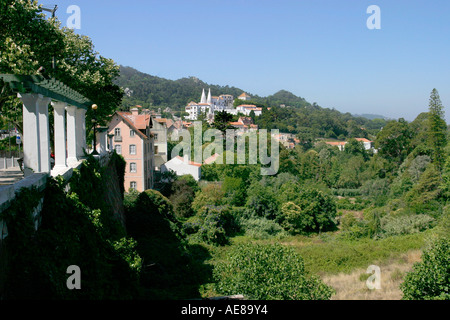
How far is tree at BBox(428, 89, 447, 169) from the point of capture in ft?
136

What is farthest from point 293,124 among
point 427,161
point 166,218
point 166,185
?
point 166,218

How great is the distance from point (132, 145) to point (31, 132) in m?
27.9

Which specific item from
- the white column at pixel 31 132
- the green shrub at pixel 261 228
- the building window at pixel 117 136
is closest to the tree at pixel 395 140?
the green shrub at pixel 261 228

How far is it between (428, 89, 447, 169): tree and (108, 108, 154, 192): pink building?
98.3 ft

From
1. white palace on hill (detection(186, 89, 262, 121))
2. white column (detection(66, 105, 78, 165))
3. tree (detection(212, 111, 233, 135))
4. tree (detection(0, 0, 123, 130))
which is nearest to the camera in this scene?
white column (detection(66, 105, 78, 165))

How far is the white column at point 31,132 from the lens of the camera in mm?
6754

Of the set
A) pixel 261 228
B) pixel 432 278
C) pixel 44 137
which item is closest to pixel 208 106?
pixel 261 228

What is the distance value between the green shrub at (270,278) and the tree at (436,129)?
35.8m

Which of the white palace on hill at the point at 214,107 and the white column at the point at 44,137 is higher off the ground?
the white palace on hill at the point at 214,107

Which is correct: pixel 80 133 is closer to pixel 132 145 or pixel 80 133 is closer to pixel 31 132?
pixel 31 132

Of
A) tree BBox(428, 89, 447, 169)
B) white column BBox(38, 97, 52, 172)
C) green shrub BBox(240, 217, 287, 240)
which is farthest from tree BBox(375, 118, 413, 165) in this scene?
white column BBox(38, 97, 52, 172)

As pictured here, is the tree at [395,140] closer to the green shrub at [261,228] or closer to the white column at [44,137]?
the green shrub at [261,228]

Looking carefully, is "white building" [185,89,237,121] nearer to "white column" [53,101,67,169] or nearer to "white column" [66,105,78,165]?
"white column" [66,105,78,165]
